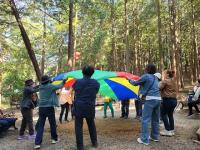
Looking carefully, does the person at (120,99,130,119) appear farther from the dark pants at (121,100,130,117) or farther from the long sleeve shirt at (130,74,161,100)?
the long sleeve shirt at (130,74,161,100)

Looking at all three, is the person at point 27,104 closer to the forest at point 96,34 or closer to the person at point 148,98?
the person at point 148,98

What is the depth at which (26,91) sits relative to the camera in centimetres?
935

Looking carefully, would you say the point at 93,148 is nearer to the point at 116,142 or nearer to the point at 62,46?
the point at 116,142

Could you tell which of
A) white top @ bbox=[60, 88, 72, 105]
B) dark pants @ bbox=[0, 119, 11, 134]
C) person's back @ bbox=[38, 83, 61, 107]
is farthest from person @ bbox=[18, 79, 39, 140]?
white top @ bbox=[60, 88, 72, 105]

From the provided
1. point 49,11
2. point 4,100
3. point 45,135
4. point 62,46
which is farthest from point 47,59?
point 45,135

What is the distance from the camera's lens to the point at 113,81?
11.0m

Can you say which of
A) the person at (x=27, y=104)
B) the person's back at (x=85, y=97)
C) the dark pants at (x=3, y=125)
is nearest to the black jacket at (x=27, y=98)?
the person at (x=27, y=104)

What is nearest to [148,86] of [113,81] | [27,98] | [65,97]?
[113,81]

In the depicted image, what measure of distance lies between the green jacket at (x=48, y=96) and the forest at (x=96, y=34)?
495cm

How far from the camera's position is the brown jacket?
8.99m

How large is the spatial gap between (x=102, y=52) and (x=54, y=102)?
1390 inches

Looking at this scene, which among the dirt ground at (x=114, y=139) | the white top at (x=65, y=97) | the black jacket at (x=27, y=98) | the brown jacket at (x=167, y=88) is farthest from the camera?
the white top at (x=65, y=97)

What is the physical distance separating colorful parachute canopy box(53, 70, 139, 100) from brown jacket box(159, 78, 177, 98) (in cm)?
171

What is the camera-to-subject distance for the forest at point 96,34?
51.6 feet
